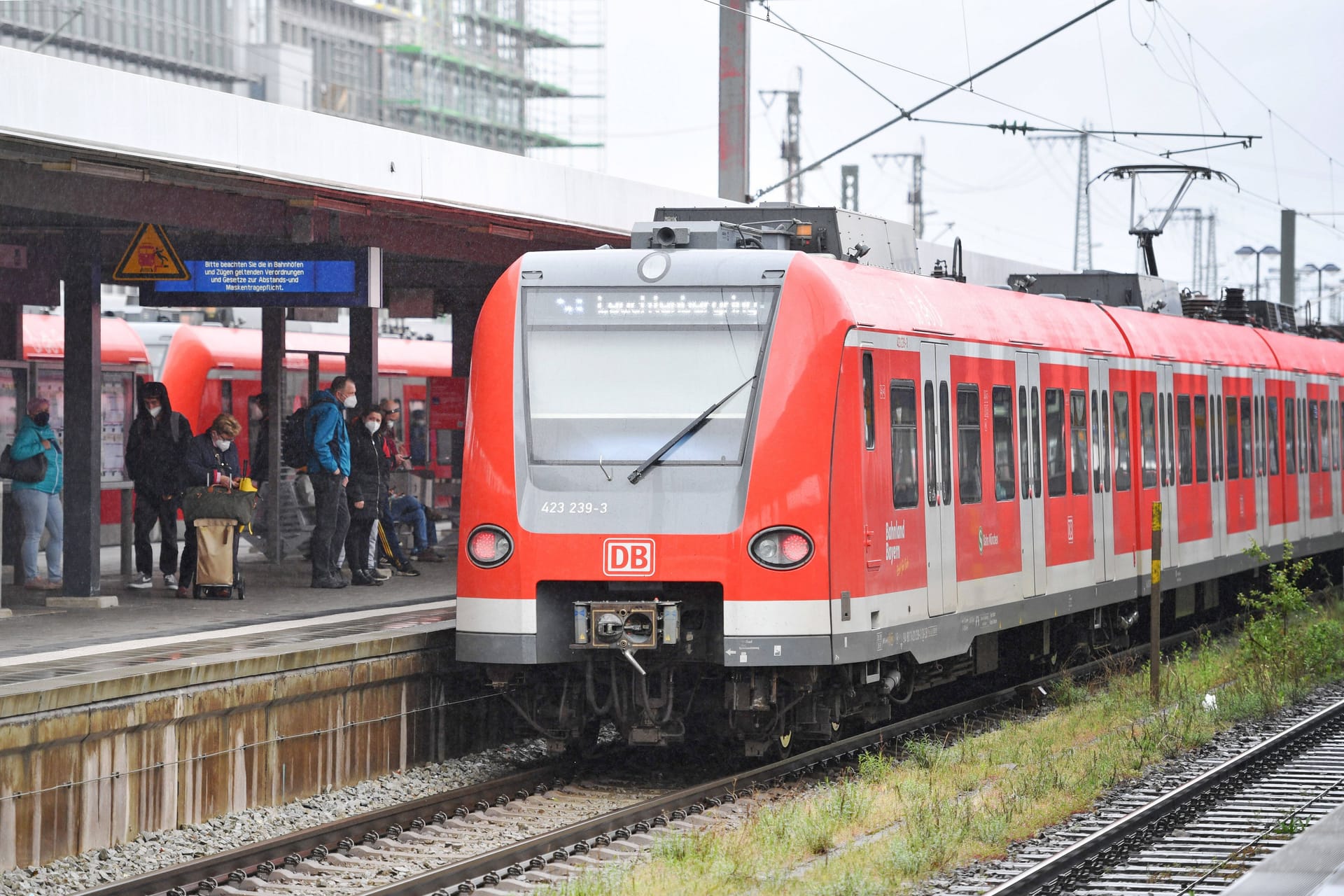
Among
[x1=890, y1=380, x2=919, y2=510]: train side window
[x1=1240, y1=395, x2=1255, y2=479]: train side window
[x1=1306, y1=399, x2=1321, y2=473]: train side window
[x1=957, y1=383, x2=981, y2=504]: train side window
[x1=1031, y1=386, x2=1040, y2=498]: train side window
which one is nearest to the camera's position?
[x1=890, y1=380, x2=919, y2=510]: train side window

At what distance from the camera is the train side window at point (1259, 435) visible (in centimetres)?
1973

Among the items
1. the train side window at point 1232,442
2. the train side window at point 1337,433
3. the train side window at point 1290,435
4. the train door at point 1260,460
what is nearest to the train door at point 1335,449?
the train side window at point 1337,433

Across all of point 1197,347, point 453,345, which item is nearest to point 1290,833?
point 1197,347

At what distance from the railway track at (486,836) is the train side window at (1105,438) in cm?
430

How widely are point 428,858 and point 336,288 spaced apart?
264 inches

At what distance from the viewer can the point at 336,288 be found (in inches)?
571

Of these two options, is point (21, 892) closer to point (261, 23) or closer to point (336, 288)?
point (336, 288)

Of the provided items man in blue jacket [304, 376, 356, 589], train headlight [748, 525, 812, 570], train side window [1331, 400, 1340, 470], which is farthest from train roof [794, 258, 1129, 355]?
train side window [1331, 400, 1340, 470]

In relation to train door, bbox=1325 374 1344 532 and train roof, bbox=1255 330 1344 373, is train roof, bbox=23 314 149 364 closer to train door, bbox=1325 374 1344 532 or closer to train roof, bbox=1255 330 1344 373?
train roof, bbox=1255 330 1344 373

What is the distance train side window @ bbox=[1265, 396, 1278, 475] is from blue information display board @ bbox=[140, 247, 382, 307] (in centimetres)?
1053

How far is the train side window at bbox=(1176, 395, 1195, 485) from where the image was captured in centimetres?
1709

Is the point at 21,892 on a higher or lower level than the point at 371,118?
lower

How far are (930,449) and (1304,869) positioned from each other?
4.93m

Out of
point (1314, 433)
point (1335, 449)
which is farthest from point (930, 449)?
point (1335, 449)
